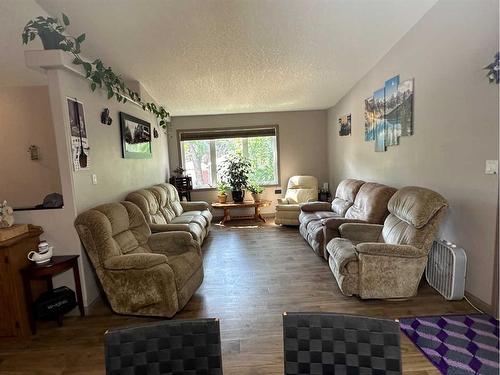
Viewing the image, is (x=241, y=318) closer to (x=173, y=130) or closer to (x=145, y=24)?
(x=145, y=24)

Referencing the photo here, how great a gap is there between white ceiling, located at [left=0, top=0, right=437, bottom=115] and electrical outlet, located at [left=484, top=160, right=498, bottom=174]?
1.70 metres

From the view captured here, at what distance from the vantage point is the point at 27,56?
7.44 ft

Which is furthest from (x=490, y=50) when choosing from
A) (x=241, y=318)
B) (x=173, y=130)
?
(x=173, y=130)

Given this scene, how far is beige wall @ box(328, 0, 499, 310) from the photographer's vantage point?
2.22 meters

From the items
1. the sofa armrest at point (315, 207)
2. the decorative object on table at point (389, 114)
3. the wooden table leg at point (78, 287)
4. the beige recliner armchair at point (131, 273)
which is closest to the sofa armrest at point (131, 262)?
Answer: the beige recliner armchair at point (131, 273)

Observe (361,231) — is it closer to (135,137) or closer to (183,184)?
(135,137)

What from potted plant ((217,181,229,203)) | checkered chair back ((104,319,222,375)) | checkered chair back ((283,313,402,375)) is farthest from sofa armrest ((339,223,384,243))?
potted plant ((217,181,229,203))

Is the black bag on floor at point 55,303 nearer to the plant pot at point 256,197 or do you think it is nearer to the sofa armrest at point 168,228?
the sofa armrest at point 168,228

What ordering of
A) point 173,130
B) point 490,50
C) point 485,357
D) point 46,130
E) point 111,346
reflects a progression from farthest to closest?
point 173,130 → point 46,130 → point 490,50 → point 485,357 → point 111,346

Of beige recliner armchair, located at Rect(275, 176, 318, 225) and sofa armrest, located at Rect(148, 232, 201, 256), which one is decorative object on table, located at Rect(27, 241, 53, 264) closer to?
sofa armrest, located at Rect(148, 232, 201, 256)

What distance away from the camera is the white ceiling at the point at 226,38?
265 centimetres

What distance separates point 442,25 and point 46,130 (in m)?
4.42

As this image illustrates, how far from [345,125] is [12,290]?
529 centimetres

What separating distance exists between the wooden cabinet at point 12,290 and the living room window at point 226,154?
4239 mm
